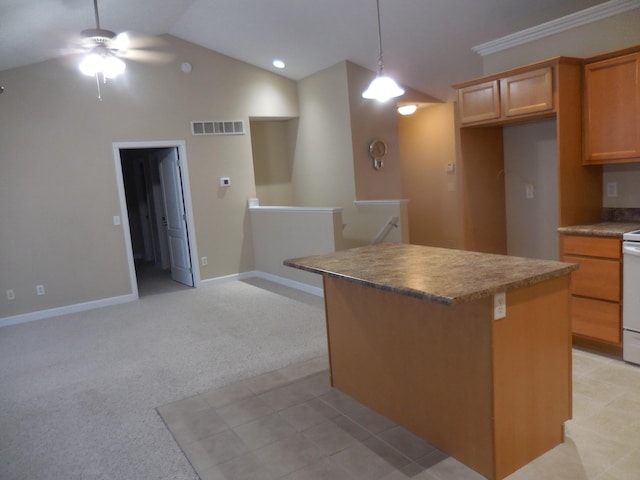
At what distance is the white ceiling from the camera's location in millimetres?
4172

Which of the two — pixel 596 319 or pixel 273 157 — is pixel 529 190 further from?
pixel 273 157

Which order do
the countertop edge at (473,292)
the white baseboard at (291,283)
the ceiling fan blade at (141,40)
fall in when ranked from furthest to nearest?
the ceiling fan blade at (141,40)
the white baseboard at (291,283)
the countertop edge at (473,292)

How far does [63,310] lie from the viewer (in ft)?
18.8

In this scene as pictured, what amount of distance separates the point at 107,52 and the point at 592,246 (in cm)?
442

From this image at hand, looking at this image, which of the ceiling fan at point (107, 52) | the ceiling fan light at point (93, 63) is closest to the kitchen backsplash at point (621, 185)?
the ceiling fan at point (107, 52)

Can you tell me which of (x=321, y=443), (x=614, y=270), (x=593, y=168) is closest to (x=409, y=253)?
(x=321, y=443)

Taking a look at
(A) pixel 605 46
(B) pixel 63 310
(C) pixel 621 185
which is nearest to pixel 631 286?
(C) pixel 621 185

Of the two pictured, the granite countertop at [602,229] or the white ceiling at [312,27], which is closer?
the granite countertop at [602,229]

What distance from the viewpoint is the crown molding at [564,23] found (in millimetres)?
3340

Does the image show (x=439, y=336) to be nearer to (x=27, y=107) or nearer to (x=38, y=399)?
(x=38, y=399)

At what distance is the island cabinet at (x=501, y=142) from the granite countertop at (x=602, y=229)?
0.12 m

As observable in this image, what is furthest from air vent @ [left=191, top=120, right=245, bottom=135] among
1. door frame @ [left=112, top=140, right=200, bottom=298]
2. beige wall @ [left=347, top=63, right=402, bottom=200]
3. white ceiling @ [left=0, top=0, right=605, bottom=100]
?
beige wall @ [left=347, top=63, right=402, bottom=200]

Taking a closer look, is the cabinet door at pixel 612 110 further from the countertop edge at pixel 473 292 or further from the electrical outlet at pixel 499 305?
the electrical outlet at pixel 499 305

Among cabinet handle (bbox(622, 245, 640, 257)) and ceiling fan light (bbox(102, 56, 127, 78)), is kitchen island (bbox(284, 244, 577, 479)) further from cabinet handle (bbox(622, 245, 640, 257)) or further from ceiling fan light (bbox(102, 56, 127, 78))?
ceiling fan light (bbox(102, 56, 127, 78))
